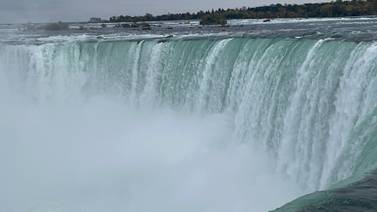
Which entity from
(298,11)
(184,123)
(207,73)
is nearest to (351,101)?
(207,73)

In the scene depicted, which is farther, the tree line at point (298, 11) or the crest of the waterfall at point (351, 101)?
the tree line at point (298, 11)

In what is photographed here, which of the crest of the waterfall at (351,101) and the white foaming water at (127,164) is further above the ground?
the crest of the waterfall at (351,101)

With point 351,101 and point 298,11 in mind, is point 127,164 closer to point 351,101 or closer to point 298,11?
point 351,101

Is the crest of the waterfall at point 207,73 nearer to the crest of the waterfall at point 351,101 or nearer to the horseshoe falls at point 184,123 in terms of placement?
the horseshoe falls at point 184,123

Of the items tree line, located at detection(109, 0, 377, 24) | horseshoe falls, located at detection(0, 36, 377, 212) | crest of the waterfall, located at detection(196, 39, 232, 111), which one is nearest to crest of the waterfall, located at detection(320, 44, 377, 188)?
horseshoe falls, located at detection(0, 36, 377, 212)

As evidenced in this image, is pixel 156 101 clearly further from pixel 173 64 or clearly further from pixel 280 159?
pixel 280 159

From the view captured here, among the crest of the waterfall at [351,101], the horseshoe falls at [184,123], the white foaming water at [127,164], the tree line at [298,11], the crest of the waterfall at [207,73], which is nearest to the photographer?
the crest of the waterfall at [351,101]

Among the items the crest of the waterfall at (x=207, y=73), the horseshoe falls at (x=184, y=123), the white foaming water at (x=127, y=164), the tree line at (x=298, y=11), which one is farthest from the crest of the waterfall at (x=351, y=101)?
the tree line at (x=298, y=11)

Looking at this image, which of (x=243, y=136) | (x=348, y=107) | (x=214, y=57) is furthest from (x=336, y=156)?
(x=214, y=57)
